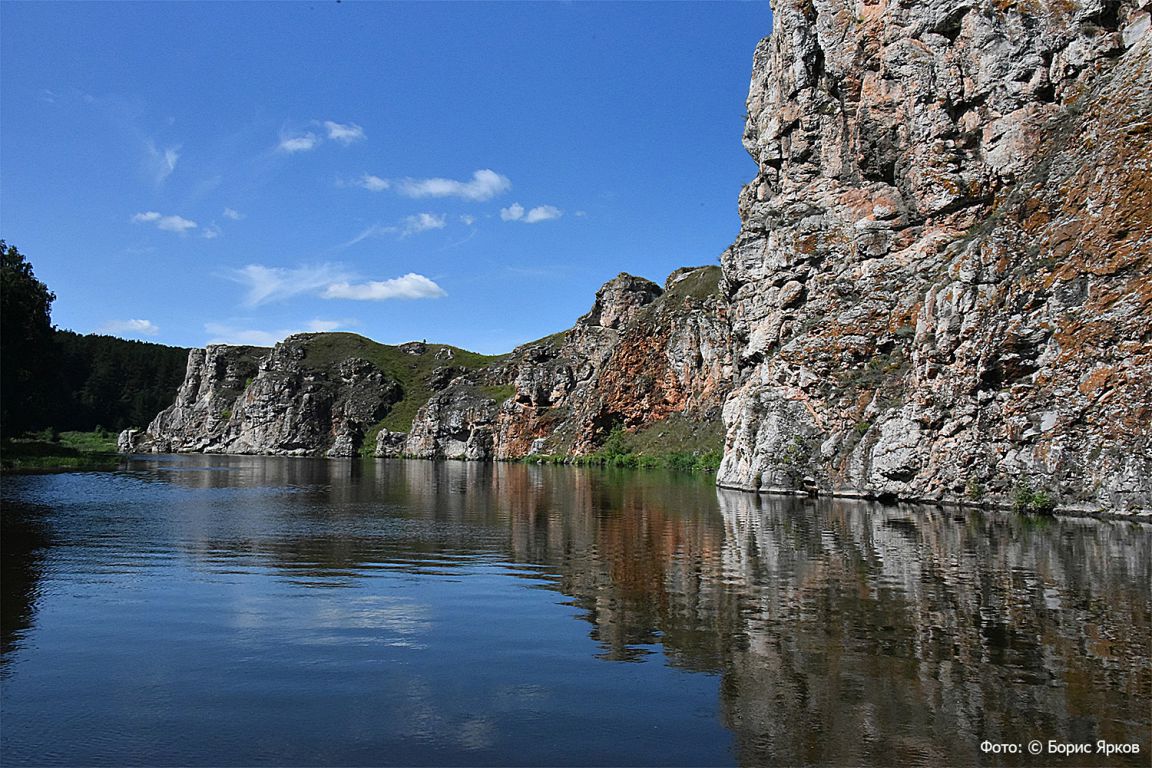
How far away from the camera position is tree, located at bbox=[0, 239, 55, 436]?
82250 millimetres

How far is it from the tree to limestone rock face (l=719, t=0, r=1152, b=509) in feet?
256

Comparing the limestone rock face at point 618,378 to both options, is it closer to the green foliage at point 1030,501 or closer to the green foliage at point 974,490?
the green foliage at point 974,490

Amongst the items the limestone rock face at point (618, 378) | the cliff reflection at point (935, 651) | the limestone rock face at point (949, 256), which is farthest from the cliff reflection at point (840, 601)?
the limestone rock face at point (618, 378)

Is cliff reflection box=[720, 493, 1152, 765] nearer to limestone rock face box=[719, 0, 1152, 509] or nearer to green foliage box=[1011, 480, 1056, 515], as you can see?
green foliage box=[1011, 480, 1056, 515]

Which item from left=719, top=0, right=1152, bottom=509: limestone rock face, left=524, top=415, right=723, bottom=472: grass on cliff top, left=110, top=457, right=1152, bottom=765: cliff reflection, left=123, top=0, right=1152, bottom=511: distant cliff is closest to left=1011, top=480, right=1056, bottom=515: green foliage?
left=123, top=0, right=1152, bottom=511: distant cliff

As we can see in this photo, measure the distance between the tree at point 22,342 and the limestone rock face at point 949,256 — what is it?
78.0 meters

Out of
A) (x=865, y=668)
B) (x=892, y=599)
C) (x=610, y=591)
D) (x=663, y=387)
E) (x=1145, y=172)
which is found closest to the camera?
(x=865, y=668)

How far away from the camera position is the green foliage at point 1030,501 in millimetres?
43469

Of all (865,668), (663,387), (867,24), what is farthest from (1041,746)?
(663,387)

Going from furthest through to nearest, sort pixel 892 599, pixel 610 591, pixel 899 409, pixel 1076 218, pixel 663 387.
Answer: pixel 663 387
pixel 899 409
pixel 1076 218
pixel 610 591
pixel 892 599

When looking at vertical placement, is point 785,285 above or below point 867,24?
below

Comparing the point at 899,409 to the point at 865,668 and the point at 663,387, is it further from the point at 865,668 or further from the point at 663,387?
the point at 663,387

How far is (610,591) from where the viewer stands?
72.6ft

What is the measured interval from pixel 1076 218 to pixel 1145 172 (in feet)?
13.6
